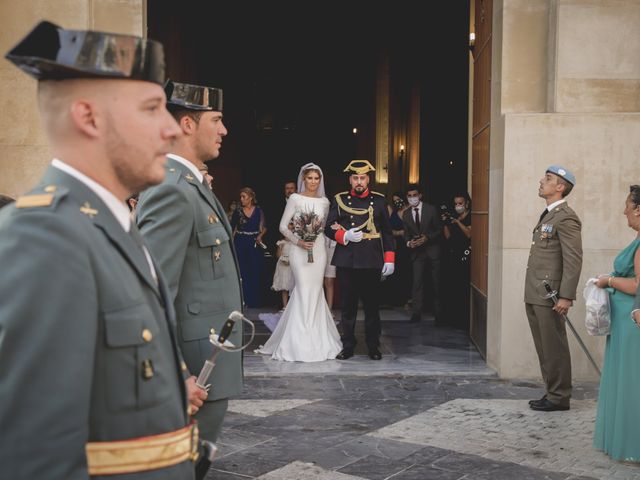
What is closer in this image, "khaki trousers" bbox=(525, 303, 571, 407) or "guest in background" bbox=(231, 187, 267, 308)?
"khaki trousers" bbox=(525, 303, 571, 407)

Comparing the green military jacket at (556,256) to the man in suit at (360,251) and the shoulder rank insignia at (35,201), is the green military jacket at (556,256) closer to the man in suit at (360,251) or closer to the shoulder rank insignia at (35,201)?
the man in suit at (360,251)

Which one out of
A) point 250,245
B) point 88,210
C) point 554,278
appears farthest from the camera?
point 250,245

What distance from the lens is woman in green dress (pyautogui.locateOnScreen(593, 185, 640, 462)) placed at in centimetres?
528

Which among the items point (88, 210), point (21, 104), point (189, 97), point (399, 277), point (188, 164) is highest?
point (21, 104)

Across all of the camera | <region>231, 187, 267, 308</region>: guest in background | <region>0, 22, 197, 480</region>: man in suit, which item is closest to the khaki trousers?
<region>0, 22, 197, 480</region>: man in suit

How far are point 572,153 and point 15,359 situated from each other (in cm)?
690

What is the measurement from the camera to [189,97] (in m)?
3.59

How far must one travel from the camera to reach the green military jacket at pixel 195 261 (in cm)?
321

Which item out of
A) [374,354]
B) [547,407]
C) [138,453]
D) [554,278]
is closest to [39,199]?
[138,453]

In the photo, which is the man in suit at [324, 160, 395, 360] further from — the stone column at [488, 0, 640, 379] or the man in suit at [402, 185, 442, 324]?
the man in suit at [402, 185, 442, 324]

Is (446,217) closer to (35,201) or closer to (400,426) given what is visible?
(400,426)

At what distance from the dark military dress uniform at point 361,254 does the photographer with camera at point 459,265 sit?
9.38 feet

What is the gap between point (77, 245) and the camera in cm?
168

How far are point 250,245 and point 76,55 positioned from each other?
→ 12.1 metres
